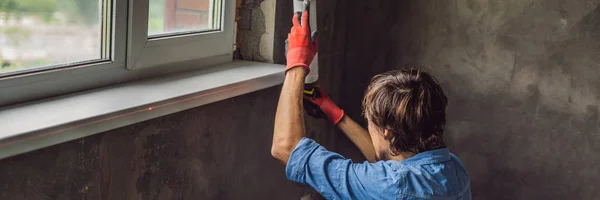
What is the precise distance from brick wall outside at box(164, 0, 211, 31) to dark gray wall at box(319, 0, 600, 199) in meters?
0.55

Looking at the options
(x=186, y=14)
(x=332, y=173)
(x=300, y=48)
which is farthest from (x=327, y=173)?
(x=186, y=14)

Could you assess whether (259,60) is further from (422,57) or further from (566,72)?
(566,72)

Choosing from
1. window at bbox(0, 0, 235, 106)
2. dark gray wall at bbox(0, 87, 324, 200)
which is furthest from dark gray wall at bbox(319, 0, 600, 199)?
window at bbox(0, 0, 235, 106)

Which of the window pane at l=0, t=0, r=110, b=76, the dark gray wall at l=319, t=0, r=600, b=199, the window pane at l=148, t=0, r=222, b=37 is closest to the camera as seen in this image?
the window pane at l=0, t=0, r=110, b=76

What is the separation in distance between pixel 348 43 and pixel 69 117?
Answer: 1621 mm

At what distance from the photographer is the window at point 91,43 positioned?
4.40 feet

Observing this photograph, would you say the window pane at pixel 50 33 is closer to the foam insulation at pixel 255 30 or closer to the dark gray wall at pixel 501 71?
the foam insulation at pixel 255 30

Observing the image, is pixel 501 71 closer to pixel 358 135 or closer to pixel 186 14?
pixel 358 135

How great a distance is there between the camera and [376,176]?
4.48 feet

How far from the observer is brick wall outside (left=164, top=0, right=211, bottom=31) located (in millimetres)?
1832

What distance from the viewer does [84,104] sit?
4.44 ft

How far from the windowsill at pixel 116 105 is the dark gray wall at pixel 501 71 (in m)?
0.69

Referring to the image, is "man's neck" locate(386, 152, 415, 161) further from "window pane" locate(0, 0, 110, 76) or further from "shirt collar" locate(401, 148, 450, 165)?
"window pane" locate(0, 0, 110, 76)

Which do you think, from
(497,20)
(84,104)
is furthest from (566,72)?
(84,104)
